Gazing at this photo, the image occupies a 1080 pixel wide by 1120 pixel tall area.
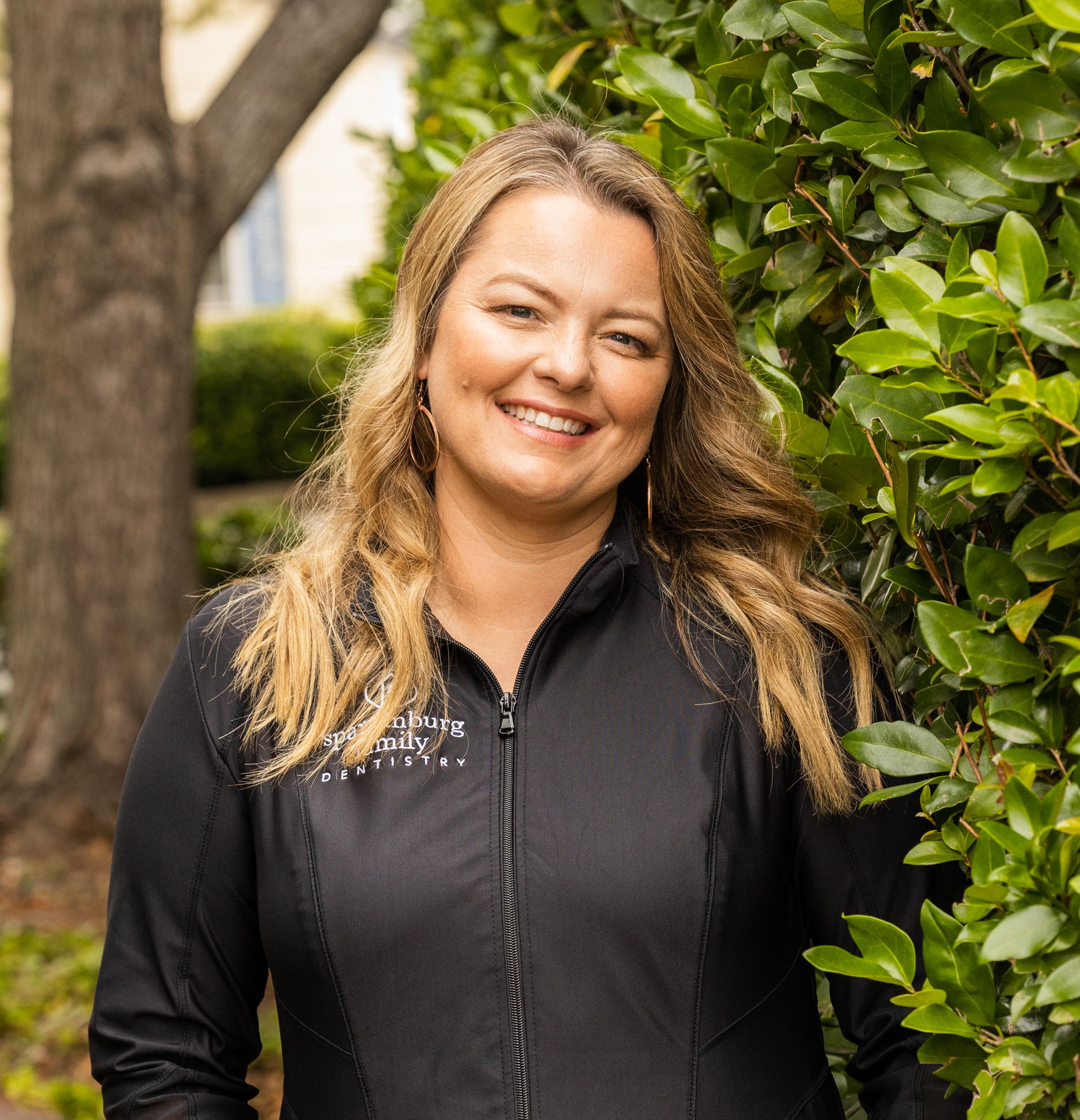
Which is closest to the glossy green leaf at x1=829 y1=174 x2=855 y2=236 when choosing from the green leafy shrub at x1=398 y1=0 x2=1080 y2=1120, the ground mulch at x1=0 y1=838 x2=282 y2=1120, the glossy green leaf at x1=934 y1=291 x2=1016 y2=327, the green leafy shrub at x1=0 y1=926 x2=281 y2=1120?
the green leafy shrub at x1=398 y1=0 x2=1080 y2=1120

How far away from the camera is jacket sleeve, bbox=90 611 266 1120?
74.0 inches

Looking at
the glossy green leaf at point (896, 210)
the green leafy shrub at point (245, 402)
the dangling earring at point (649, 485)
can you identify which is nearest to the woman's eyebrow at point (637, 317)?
the dangling earring at point (649, 485)

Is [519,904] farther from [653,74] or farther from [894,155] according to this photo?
[653,74]

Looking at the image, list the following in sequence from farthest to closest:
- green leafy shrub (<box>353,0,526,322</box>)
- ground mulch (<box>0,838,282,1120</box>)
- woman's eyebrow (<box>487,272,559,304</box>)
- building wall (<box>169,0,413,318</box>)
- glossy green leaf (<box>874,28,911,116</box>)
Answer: building wall (<box>169,0,413,318</box>) → ground mulch (<box>0,838,282,1120</box>) → green leafy shrub (<box>353,0,526,322</box>) → woman's eyebrow (<box>487,272,559,304</box>) → glossy green leaf (<box>874,28,911,116</box>)

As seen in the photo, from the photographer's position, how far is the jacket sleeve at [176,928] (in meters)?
1.88

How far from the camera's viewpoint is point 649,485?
2174 mm

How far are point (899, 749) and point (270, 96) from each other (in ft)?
16.2

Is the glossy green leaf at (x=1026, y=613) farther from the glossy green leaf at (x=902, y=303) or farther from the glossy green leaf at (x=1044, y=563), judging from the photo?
the glossy green leaf at (x=902, y=303)

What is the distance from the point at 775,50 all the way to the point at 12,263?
4.69 meters

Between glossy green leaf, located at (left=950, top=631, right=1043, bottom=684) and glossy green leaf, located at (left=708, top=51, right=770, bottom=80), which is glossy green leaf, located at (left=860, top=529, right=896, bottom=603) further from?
glossy green leaf, located at (left=708, top=51, right=770, bottom=80)

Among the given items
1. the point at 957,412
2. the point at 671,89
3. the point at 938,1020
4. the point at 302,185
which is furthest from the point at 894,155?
the point at 302,185

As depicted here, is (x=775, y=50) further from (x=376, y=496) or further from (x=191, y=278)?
(x=191, y=278)

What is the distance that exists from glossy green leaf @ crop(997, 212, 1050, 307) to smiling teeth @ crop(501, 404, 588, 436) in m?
→ 0.82

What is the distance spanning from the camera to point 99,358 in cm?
538
